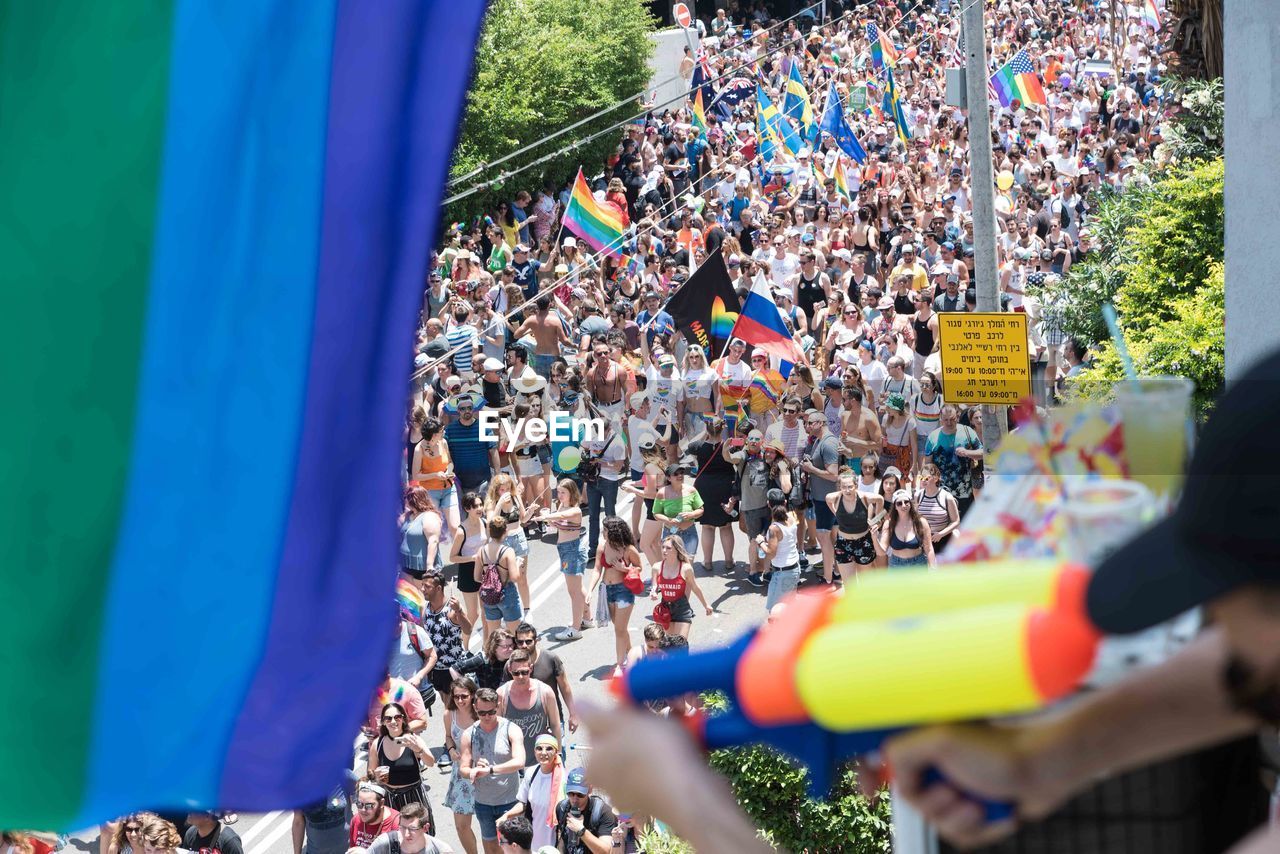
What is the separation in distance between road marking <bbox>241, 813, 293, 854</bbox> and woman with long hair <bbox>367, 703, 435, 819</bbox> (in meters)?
1.33

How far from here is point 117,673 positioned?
8.47 feet

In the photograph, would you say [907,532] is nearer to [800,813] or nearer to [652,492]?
[652,492]

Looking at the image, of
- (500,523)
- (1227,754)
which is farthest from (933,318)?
(1227,754)

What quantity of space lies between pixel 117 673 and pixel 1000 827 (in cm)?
167

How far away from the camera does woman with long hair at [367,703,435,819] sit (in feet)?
32.9

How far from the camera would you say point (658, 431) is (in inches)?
653

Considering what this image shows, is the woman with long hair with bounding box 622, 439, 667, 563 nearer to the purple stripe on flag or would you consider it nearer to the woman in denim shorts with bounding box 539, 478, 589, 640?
the woman in denim shorts with bounding box 539, 478, 589, 640

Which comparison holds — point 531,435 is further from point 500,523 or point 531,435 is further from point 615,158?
point 615,158

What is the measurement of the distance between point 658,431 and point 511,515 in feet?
11.6

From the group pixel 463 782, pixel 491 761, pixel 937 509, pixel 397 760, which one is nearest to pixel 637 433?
pixel 937 509

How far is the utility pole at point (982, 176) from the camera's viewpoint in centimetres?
1329

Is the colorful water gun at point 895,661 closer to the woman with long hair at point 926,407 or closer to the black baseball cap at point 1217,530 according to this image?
the black baseball cap at point 1217,530

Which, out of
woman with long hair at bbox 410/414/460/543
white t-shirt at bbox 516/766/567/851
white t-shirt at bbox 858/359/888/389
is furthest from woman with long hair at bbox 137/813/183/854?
white t-shirt at bbox 858/359/888/389

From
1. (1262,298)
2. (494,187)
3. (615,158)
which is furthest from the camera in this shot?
(615,158)
